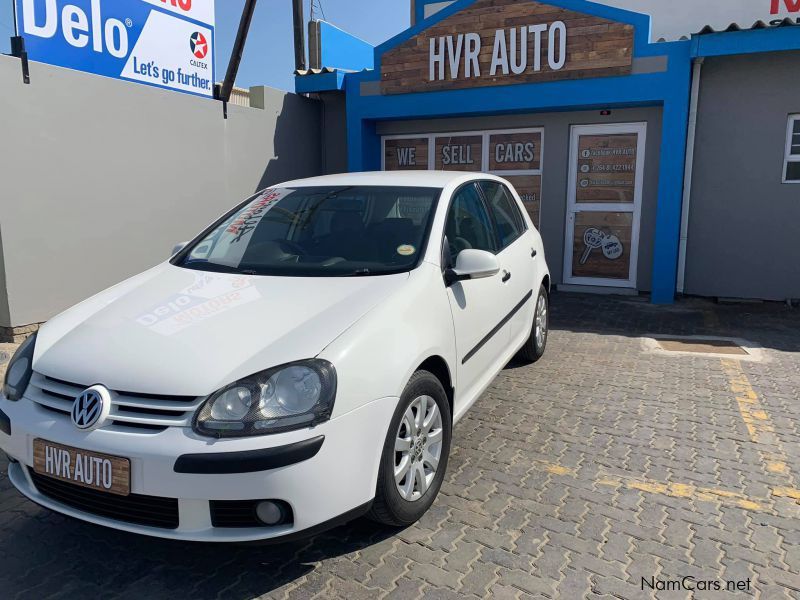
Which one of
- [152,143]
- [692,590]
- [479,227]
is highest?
[152,143]

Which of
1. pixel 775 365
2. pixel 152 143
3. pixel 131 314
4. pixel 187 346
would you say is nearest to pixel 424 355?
pixel 187 346

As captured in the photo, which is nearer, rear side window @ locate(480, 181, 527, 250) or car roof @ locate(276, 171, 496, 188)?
car roof @ locate(276, 171, 496, 188)

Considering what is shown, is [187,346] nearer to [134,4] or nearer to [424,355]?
[424,355]

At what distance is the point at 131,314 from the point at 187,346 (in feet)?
1.89

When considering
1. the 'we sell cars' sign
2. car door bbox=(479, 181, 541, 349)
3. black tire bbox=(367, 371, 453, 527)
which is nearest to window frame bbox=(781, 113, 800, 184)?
car door bbox=(479, 181, 541, 349)

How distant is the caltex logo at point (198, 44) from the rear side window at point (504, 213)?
5883 mm

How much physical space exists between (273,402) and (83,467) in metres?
0.76

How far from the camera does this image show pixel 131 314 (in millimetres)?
2998

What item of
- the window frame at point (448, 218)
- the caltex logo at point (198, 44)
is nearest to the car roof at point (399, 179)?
the window frame at point (448, 218)

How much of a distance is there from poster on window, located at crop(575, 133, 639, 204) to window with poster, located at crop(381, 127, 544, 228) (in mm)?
618

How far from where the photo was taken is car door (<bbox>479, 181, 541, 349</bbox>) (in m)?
4.43

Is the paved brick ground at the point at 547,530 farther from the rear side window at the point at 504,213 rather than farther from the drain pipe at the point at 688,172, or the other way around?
the drain pipe at the point at 688,172

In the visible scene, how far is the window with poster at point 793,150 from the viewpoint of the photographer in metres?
8.19

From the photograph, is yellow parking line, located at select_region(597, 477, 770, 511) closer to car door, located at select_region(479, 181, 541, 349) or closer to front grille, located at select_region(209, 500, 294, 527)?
car door, located at select_region(479, 181, 541, 349)
